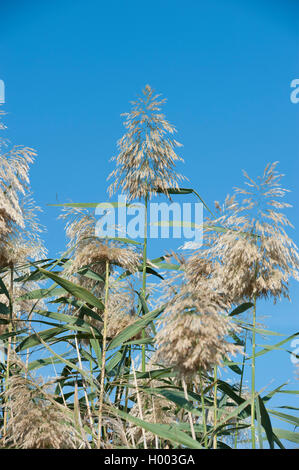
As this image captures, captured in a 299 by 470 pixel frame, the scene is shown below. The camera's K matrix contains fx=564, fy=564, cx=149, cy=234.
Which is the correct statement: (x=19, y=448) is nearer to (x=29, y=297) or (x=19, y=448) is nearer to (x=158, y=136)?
(x=29, y=297)

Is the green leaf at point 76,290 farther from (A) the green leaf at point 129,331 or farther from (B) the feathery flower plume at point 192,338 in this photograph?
(B) the feathery flower plume at point 192,338

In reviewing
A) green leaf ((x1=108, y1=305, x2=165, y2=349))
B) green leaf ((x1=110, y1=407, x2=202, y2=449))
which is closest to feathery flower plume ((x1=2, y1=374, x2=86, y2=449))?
green leaf ((x1=110, y1=407, x2=202, y2=449))

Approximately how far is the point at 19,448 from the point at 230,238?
1.24 metres

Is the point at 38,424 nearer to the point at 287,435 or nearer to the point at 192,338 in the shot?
the point at 192,338

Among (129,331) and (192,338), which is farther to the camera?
(129,331)

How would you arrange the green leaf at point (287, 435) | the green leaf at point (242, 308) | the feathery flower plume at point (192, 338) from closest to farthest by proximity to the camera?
the feathery flower plume at point (192, 338), the green leaf at point (242, 308), the green leaf at point (287, 435)

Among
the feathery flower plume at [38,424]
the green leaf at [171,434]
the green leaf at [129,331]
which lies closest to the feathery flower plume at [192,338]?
the green leaf at [171,434]

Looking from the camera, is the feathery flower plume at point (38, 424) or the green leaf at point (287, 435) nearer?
the feathery flower plume at point (38, 424)

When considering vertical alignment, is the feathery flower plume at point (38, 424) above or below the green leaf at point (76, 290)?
below

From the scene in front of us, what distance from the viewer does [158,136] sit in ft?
11.7

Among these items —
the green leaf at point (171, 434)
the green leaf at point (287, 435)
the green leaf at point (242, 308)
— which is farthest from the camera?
the green leaf at point (287, 435)

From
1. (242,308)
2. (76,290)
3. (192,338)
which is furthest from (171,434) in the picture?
(76,290)

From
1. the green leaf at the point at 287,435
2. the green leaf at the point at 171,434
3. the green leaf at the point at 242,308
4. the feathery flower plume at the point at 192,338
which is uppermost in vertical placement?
the green leaf at the point at 242,308
